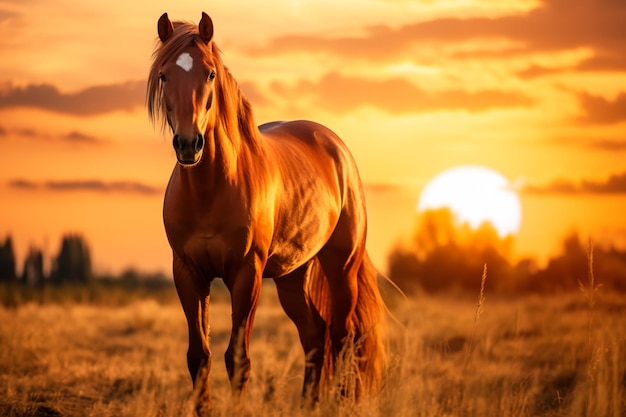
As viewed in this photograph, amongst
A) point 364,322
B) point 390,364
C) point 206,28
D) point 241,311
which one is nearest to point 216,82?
point 206,28

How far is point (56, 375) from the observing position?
9031mm

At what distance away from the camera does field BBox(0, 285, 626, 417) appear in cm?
607

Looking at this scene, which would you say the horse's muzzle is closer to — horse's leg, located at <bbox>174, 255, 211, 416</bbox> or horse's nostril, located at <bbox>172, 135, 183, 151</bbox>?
horse's nostril, located at <bbox>172, 135, 183, 151</bbox>

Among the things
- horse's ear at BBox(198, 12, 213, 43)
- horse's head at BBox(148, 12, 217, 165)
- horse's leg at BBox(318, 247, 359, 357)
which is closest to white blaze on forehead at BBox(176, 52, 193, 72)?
horse's head at BBox(148, 12, 217, 165)

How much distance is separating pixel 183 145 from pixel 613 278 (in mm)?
17878

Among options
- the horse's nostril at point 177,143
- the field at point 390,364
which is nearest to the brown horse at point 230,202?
the horse's nostril at point 177,143

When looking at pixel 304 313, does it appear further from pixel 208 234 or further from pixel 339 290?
pixel 208 234

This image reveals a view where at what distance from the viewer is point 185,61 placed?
5.61 meters

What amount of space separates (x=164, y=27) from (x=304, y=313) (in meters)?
3.00

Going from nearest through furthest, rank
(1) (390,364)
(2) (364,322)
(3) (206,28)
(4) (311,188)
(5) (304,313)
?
(3) (206,28), (1) (390,364), (4) (311,188), (5) (304,313), (2) (364,322)

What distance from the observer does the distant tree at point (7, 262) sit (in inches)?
937

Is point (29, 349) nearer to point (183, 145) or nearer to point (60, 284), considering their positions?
point (183, 145)

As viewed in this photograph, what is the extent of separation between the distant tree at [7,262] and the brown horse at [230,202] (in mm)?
17836

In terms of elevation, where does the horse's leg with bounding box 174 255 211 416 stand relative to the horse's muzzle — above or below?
below
